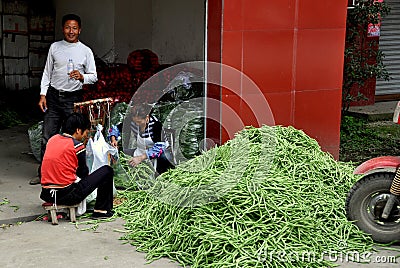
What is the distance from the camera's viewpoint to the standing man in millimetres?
7742

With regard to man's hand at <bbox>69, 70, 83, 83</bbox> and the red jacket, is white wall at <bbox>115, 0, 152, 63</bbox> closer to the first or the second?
man's hand at <bbox>69, 70, 83, 83</bbox>

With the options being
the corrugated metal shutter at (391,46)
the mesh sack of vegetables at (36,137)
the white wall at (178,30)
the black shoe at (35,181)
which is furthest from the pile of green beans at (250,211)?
the corrugated metal shutter at (391,46)

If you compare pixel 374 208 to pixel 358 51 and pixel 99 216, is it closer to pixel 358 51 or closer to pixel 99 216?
pixel 99 216

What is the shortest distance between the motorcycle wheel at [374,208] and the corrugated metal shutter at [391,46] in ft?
25.2

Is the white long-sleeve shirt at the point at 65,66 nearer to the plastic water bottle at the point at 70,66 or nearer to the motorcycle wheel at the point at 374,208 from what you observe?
the plastic water bottle at the point at 70,66

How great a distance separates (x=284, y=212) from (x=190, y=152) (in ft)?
8.31

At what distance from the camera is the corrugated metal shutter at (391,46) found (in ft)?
44.9

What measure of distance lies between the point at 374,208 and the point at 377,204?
5 cm

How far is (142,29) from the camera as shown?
11016mm

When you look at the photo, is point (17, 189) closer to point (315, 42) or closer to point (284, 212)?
point (284, 212)

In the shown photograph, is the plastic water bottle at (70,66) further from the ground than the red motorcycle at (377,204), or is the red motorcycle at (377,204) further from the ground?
the plastic water bottle at (70,66)

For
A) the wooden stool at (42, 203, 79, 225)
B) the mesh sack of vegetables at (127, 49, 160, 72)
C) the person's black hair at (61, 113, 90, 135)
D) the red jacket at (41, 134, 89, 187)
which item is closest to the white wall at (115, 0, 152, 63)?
the mesh sack of vegetables at (127, 49, 160, 72)

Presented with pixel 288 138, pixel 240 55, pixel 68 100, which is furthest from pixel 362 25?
pixel 68 100

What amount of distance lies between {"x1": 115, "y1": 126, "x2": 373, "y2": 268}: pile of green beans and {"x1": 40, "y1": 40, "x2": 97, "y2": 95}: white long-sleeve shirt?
1644 mm
